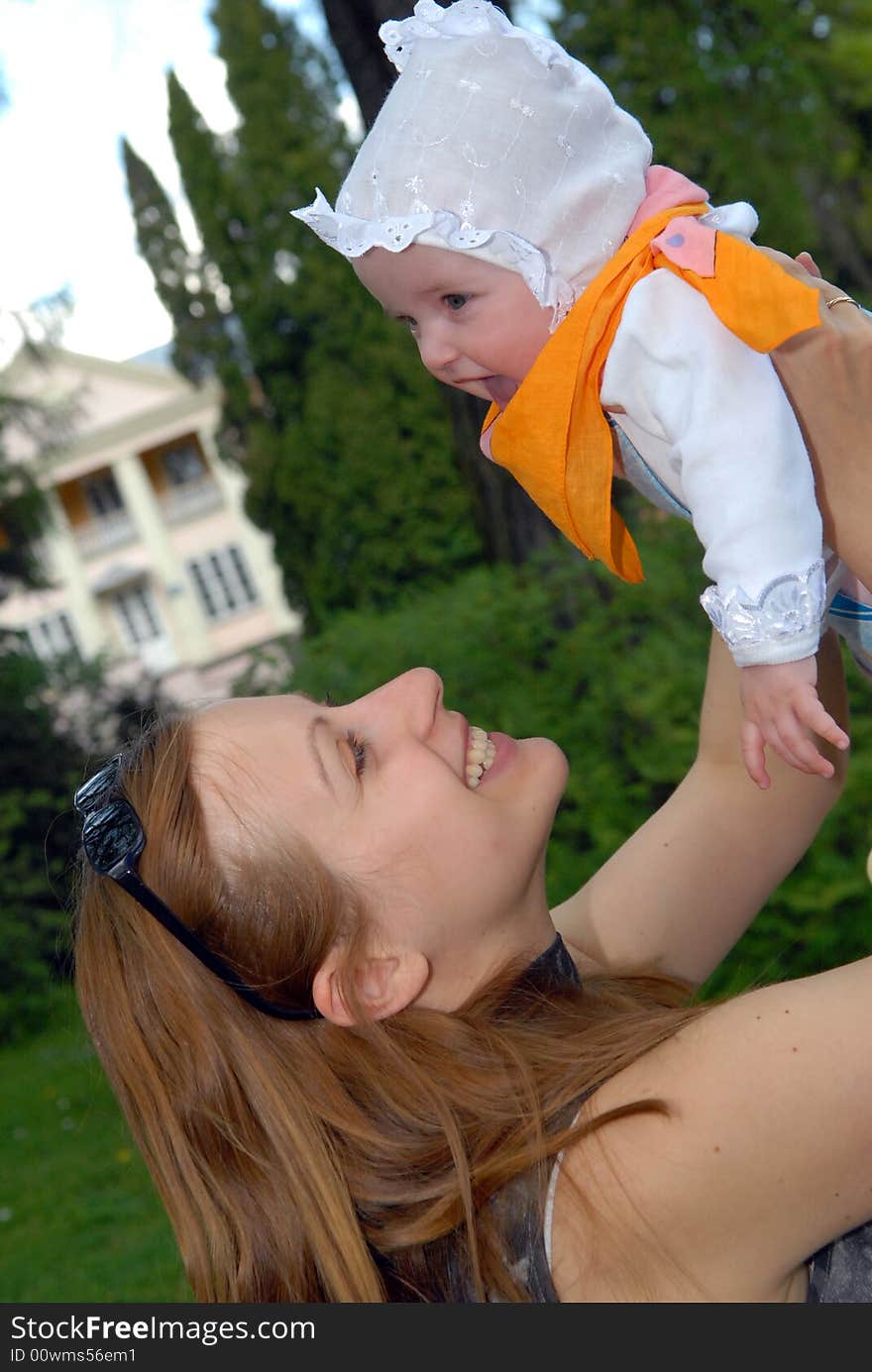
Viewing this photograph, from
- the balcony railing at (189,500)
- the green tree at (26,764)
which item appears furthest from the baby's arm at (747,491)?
the balcony railing at (189,500)

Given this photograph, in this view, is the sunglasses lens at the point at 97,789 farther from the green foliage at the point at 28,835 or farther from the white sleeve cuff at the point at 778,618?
the green foliage at the point at 28,835

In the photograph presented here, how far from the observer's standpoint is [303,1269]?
1922 millimetres

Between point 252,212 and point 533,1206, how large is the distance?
15925 millimetres

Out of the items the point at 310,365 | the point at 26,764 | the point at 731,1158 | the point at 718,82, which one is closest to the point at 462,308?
the point at 731,1158

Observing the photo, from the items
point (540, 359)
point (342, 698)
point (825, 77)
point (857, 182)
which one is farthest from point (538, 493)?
point (857, 182)

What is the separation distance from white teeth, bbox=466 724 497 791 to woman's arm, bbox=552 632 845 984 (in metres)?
0.41

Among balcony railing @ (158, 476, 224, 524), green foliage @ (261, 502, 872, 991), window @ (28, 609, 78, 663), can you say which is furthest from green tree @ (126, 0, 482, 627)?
window @ (28, 609, 78, 663)

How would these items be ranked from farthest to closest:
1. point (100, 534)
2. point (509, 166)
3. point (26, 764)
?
point (100, 534) < point (26, 764) < point (509, 166)

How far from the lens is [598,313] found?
2061 millimetres

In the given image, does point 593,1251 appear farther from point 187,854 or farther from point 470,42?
point 470,42

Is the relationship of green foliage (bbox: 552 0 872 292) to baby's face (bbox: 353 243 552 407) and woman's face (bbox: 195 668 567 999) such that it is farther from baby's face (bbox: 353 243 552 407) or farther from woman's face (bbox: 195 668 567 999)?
woman's face (bbox: 195 668 567 999)

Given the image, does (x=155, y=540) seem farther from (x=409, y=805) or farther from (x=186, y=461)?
(x=409, y=805)

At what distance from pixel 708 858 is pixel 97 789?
39.2 inches

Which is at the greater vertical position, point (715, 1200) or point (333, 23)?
point (333, 23)
